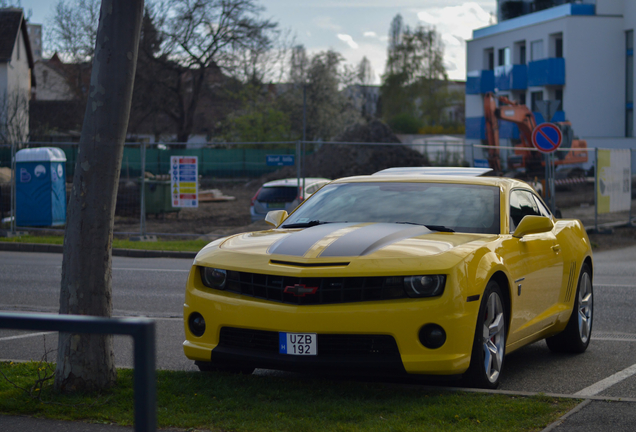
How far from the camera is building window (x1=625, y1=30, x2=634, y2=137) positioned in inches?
1903

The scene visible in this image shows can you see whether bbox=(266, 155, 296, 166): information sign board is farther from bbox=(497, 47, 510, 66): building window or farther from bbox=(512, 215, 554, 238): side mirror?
bbox=(497, 47, 510, 66): building window

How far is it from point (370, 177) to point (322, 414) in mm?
2638

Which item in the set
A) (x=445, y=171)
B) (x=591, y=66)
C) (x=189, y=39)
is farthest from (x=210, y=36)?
(x=445, y=171)

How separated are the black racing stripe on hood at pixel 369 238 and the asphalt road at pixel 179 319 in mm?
1320

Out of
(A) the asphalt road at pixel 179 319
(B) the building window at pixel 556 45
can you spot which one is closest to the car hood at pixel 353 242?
(A) the asphalt road at pixel 179 319

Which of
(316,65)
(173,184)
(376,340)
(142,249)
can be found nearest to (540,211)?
(376,340)

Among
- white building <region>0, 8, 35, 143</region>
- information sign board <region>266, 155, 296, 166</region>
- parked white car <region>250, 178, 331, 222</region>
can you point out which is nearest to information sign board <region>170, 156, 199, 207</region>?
information sign board <region>266, 155, 296, 166</region>

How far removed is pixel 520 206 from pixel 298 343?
8.48ft

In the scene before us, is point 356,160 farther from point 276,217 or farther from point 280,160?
point 276,217

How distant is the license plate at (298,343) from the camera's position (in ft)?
16.2

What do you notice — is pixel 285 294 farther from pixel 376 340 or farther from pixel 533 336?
pixel 533 336

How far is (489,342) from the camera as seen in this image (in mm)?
5379

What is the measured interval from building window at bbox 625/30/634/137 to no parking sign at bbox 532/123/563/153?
3285 cm

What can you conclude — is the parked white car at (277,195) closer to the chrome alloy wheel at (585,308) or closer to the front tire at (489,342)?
the chrome alloy wheel at (585,308)
